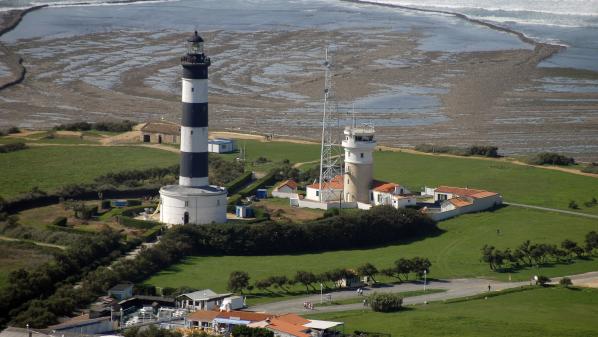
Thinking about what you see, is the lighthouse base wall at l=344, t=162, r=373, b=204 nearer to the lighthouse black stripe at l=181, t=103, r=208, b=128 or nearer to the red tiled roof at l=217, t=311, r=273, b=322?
the lighthouse black stripe at l=181, t=103, r=208, b=128

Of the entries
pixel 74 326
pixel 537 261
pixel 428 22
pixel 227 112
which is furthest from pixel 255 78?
pixel 74 326

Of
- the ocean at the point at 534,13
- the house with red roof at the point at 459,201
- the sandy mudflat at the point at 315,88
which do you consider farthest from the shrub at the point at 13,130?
the ocean at the point at 534,13

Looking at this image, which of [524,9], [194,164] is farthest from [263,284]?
[524,9]

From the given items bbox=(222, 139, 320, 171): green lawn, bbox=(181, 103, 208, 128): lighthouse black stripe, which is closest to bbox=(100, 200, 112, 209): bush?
bbox=(181, 103, 208, 128): lighthouse black stripe

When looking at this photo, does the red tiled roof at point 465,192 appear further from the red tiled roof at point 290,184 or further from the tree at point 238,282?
the tree at point 238,282

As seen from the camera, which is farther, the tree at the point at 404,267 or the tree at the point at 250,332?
the tree at the point at 404,267

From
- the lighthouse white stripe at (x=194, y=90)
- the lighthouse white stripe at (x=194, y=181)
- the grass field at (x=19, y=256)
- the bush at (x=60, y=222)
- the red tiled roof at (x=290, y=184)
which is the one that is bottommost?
the red tiled roof at (x=290, y=184)
